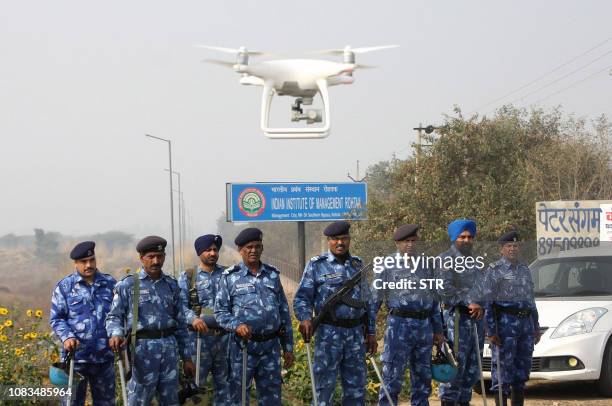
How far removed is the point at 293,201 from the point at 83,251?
90.2 feet

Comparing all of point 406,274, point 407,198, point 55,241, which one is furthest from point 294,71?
point 55,241

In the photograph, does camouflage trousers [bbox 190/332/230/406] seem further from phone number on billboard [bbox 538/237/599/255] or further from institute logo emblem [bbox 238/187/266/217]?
institute logo emblem [bbox 238/187/266/217]

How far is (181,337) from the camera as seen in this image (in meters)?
7.16

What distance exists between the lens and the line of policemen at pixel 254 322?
275 inches

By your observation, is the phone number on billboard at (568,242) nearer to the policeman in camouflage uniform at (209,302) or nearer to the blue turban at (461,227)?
the blue turban at (461,227)

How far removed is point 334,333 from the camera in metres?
7.69

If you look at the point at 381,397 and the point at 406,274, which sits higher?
the point at 406,274

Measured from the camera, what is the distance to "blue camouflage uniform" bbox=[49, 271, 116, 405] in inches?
293

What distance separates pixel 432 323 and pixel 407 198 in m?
10.9

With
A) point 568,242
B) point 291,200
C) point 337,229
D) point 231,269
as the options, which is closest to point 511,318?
point 337,229

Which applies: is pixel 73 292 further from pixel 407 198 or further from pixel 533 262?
pixel 407 198

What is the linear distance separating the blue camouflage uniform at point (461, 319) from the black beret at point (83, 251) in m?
3.10

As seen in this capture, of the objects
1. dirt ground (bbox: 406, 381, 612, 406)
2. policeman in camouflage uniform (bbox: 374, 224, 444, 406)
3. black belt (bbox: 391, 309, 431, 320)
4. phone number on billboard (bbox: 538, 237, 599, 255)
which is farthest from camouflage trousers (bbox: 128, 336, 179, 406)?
phone number on billboard (bbox: 538, 237, 599, 255)

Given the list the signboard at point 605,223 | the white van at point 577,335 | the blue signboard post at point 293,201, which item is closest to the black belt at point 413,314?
the white van at point 577,335
